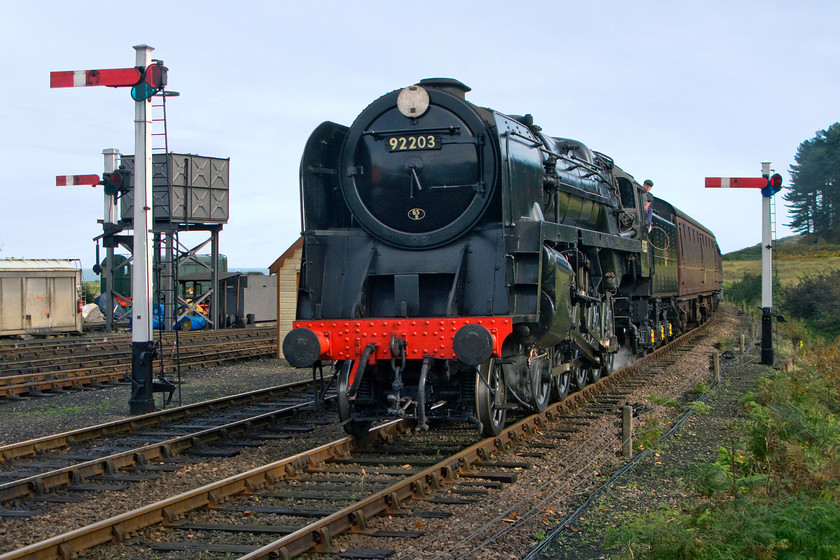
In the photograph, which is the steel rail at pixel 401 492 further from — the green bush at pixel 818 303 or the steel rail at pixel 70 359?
the green bush at pixel 818 303

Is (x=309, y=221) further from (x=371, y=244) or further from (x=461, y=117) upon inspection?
(x=461, y=117)

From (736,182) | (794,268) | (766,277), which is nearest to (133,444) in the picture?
(766,277)

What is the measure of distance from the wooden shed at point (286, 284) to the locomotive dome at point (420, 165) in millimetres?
9382

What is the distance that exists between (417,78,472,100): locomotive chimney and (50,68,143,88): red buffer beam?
16.1 feet

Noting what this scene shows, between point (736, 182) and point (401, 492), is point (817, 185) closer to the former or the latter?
point (736, 182)

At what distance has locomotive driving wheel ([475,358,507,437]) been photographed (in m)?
7.30

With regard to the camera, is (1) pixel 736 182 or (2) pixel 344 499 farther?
(1) pixel 736 182

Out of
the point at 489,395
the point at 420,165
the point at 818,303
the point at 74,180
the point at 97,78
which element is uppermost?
the point at 74,180

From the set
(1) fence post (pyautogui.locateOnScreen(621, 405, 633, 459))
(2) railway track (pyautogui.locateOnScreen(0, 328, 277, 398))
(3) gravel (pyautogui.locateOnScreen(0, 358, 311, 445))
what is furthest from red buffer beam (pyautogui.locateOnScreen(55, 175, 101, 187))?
(1) fence post (pyautogui.locateOnScreen(621, 405, 633, 459))

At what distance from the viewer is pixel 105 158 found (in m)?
28.4

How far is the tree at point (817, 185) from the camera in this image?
61.9 m

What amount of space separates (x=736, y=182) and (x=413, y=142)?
10.1m

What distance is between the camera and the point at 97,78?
10695 mm

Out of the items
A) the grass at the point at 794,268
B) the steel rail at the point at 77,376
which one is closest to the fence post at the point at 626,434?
the steel rail at the point at 77,376
